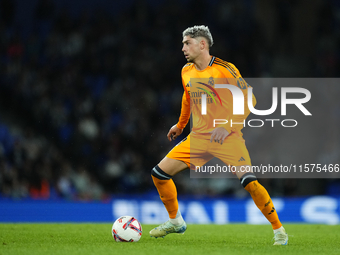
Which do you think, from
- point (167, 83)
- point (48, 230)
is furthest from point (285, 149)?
point (48, 230)

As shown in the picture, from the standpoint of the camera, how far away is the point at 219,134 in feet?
17.7

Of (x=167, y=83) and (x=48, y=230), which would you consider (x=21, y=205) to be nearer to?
(x=48, y=230)

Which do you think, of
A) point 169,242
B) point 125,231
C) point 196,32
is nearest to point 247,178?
point 169,242

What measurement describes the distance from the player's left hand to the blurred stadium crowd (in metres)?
6.31

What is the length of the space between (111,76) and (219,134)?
29.3 ft

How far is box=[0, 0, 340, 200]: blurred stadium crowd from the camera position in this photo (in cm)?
1199

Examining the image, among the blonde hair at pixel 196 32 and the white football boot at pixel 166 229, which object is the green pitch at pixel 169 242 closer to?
the white football boot at pixel 166 229

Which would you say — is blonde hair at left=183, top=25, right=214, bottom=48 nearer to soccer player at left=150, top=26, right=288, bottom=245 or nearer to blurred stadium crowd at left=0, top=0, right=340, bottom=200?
soccer player at left=150, top=26, right=288, bottom=245

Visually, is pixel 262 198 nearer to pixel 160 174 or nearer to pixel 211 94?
pixel 160 174

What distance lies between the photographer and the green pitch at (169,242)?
482 centimetres

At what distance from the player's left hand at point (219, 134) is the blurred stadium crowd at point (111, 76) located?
6307mm

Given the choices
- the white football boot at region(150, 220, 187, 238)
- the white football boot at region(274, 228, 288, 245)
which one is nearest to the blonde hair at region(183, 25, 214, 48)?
the white football boot at region(150, 220, 187, 238)

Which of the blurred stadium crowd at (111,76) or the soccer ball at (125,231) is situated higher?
the blurred stadium crowd at (111,76)

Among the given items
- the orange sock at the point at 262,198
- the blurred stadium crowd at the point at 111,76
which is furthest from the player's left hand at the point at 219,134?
the blurred stadium crowd at the point at 111,76
